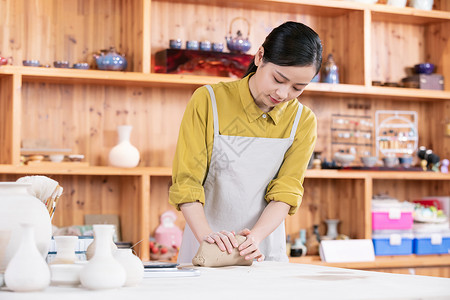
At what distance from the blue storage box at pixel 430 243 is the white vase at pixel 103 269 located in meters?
3.62

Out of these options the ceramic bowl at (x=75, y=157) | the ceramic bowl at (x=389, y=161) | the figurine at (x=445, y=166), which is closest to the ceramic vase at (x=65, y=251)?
the ceramic bowl at (x=75, y=157)

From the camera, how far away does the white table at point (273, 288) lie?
3.75 feet

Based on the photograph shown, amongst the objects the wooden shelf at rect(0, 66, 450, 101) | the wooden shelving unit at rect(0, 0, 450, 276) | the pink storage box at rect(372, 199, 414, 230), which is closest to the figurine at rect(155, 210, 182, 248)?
the wooden shelving unit at rect(0, 0, 450, 276)

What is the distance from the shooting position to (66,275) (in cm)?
123

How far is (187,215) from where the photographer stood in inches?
80.7

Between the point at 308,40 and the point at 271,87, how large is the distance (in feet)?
0.59

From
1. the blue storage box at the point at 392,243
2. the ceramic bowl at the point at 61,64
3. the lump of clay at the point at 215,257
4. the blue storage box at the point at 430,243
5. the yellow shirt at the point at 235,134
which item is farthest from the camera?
the blue storage box at the point at 430,243

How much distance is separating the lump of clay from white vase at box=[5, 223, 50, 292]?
0.61 m

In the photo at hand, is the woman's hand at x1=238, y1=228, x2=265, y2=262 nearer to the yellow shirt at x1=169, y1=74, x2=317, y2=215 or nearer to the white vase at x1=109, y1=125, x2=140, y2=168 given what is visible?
the yellow shirt at x1=169, y1=74, x2=317, y2=215

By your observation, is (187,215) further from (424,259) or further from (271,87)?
(424,259)

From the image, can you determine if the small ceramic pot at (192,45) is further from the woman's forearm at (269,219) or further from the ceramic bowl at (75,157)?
the woman's forearm at (269,219)

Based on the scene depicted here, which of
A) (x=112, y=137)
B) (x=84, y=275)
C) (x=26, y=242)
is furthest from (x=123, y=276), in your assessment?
(x=112, y=137)

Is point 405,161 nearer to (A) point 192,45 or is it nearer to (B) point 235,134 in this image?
(A) point 192,45

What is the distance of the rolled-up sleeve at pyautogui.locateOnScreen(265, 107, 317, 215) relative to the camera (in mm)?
2129
